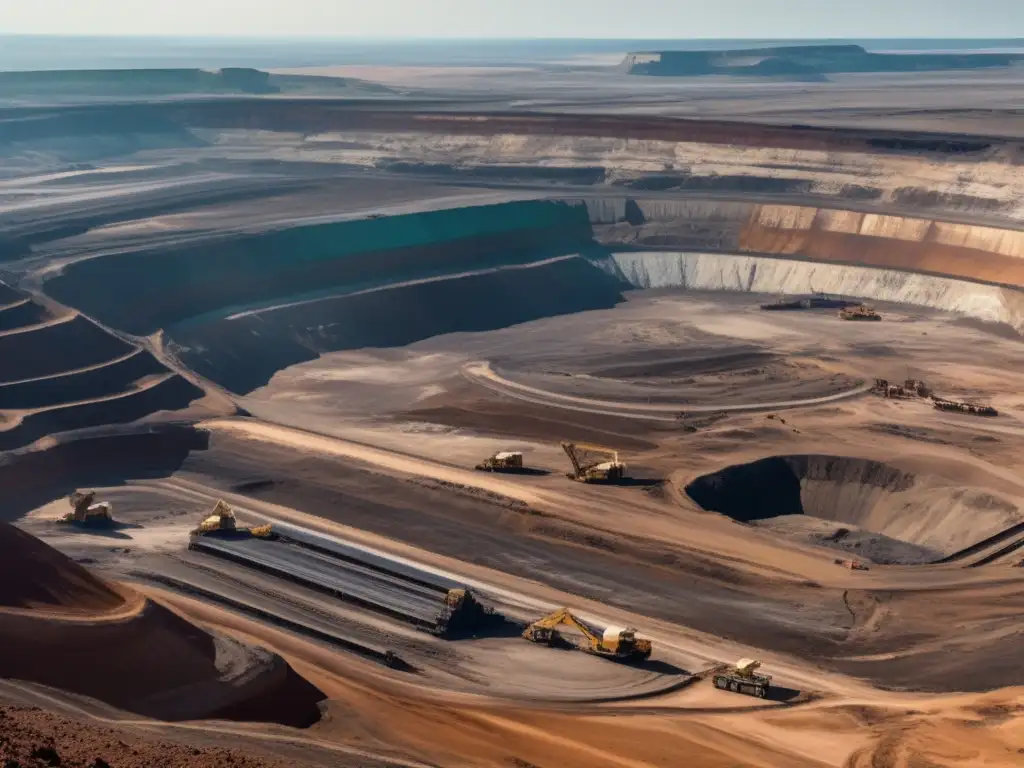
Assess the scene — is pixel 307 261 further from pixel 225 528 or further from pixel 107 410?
pixel 225 528

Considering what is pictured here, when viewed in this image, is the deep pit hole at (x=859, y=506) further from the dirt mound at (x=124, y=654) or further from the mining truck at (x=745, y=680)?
the dirt mound at (x=124, y=654)

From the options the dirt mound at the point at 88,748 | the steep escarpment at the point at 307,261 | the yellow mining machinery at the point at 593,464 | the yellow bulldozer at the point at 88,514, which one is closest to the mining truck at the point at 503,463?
the yellow mining machinery at the point at 593,464

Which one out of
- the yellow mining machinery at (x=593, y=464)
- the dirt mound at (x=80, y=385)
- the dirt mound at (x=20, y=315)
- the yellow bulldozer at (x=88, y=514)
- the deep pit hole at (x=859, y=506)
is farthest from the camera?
the dirt mound at (x=20, y=315)

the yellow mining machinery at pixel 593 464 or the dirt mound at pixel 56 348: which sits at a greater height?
the dirt mound at pixel 56 348

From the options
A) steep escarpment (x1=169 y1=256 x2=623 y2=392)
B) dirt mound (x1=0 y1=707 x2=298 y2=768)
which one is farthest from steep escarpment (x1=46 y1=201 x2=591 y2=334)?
dirt mound (x1=0 y1=707 x2=298 y2=768)

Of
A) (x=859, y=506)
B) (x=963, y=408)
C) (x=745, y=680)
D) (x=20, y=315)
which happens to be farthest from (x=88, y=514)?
(x=963, y=408)

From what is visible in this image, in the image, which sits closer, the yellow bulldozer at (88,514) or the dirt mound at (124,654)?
the dirt mound at (124,654)
